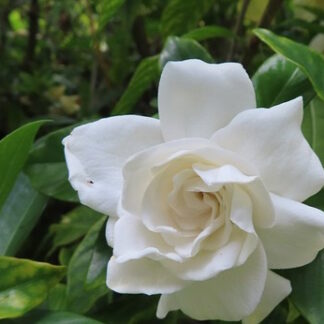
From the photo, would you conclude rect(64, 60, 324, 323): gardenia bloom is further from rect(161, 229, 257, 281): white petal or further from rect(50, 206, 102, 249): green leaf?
rect(50, 206, 102, 249): green leaf

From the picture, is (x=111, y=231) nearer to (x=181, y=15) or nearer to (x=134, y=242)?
(x=134, y=242)

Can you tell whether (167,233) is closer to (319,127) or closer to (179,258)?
(179,258)

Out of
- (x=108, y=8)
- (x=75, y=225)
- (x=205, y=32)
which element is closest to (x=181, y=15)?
(x=205, y=32)

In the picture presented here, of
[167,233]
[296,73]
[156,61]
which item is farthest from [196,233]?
[156,61]

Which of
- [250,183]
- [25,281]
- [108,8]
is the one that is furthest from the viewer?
[108,8]

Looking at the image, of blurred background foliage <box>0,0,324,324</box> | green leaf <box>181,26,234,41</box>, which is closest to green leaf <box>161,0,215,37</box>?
blurred background foliage <box>0,0,324,324</box>
